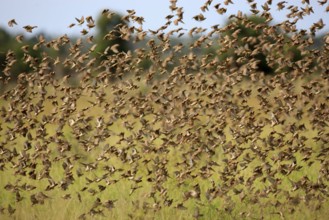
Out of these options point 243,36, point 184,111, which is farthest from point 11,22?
point 243,36

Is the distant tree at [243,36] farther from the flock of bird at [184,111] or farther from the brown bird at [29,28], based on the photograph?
the brown bird at [29,28]

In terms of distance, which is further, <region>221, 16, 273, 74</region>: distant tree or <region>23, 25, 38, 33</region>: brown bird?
<region>23, 25, 38, 33</region>: brown bird

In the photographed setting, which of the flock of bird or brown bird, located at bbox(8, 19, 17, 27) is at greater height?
brown bird, located at bbox(8, 19, 17, 27)

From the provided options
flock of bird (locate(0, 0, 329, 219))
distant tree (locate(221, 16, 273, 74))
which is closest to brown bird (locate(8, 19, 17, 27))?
flock of bird (locate(0, 0, 329, 219))

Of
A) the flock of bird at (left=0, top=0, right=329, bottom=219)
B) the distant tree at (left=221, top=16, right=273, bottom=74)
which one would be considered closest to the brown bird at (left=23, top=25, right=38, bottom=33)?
the flock of bird at (left=0, top=0, right=329, bottom=219)

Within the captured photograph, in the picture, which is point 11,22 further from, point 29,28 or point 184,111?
point 184,111

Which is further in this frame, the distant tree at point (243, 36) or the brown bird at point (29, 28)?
the brown bird at point (29, 28)

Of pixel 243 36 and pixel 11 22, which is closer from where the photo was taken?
pixel 11 22

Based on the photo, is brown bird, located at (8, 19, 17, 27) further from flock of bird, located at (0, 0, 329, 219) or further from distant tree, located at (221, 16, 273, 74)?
distant tree, located at (221, 16, 273, 74)

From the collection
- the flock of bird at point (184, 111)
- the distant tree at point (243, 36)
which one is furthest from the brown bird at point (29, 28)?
the distant tree at point (243, 36)

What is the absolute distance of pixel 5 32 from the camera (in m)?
33.0

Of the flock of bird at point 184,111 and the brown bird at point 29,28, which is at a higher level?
the brown bird at point 29,28

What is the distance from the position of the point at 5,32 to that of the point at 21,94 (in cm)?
2464

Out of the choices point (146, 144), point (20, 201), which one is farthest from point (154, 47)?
point (20, 201)
